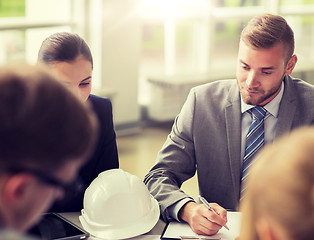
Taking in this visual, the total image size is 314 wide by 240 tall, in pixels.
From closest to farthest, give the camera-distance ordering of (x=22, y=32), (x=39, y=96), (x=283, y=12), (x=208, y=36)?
1. (x=39, y=96)
2. (x=22, y=32)
3. (x=208, y=36)
4. (x=283, y=12)

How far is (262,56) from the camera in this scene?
2.25 metres

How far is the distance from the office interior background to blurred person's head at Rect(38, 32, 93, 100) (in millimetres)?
2521

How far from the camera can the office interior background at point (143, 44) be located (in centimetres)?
553

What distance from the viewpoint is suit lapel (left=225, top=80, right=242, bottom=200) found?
7.74 ft

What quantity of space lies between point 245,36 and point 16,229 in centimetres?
160

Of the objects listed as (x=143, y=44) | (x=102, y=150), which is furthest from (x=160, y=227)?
(x=143, y=44)

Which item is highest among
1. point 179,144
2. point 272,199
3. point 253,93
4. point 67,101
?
point 67,101

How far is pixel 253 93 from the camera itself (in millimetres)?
2307

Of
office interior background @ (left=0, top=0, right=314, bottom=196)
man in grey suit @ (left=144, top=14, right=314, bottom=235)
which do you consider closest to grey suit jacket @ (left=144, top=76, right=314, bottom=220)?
man in grey suit @ (left=144, top=14, right=314, bottom=235)

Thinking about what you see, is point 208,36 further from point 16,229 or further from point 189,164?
point 16,229

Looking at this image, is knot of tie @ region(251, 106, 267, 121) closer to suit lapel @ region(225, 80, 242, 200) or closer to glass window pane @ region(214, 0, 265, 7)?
suit lapel @ region(225, 80, 242, 200)

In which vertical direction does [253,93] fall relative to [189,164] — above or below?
above

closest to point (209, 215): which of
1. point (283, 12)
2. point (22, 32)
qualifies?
point (22, 32)

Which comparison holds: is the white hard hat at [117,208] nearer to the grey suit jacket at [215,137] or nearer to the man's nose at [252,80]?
the grey suit jacket at [215,137]
